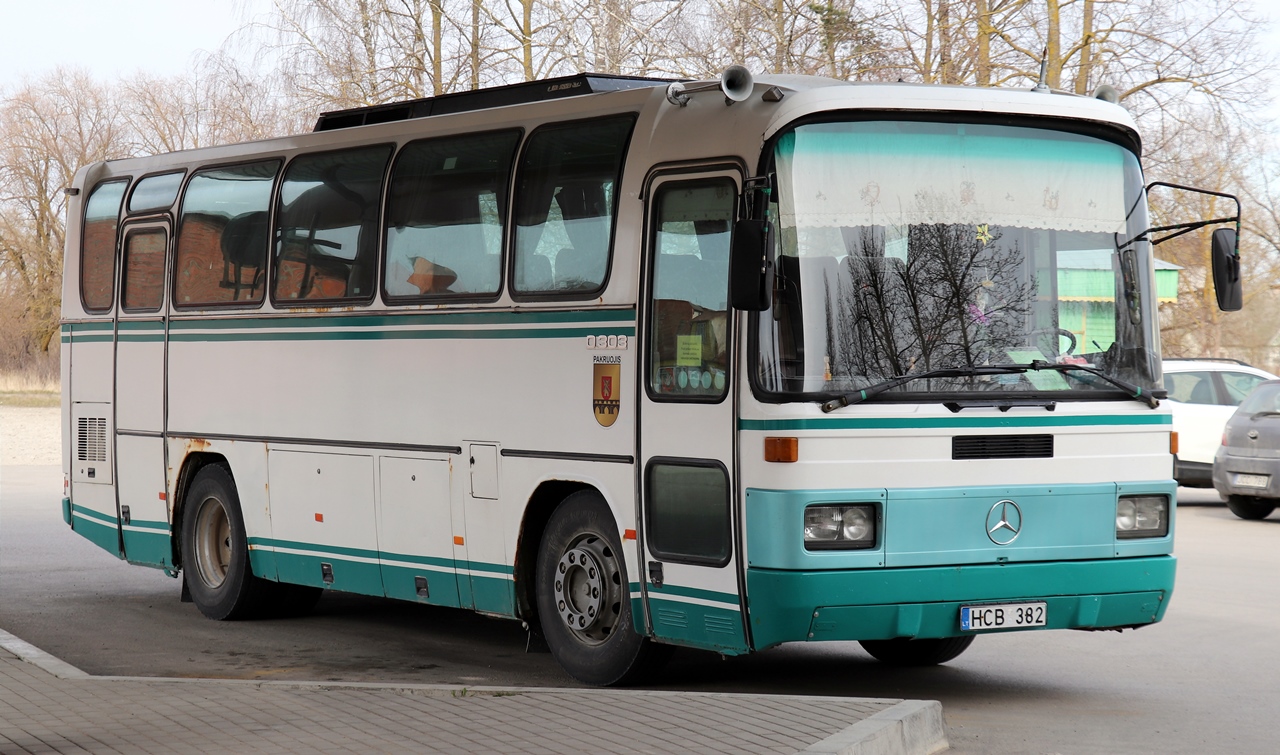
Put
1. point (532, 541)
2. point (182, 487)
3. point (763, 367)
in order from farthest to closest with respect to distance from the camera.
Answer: point (182, 487) < point (532, 541) < point (763, 367)

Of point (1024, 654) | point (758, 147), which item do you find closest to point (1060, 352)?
point (758, 147)

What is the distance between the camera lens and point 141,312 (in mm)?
13797

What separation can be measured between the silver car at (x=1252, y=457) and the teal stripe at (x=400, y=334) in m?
12.7

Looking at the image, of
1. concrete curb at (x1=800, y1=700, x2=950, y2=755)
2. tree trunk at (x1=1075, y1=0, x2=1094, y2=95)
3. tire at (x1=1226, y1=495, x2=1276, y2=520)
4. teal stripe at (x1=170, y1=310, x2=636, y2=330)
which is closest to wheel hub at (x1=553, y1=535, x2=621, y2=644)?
teal stripe at (x1=170, y1=310, x2=636, y2=330)

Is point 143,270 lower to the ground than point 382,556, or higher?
higher

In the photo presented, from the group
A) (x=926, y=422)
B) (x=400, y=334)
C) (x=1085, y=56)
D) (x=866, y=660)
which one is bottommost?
(x=866, y=660)

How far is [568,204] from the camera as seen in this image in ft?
31.9

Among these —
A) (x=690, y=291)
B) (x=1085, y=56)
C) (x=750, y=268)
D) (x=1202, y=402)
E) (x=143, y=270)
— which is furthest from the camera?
(x=1085, y=56)

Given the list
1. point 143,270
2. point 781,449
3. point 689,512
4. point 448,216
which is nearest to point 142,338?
point 143,270

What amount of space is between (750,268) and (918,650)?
347cm

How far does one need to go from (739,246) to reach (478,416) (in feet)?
9.13

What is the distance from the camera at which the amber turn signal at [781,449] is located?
8.17 meters

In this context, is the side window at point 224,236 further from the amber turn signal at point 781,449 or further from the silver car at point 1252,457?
the silver car at point 1252,457

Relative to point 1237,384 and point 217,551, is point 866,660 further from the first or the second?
point 1237,384
